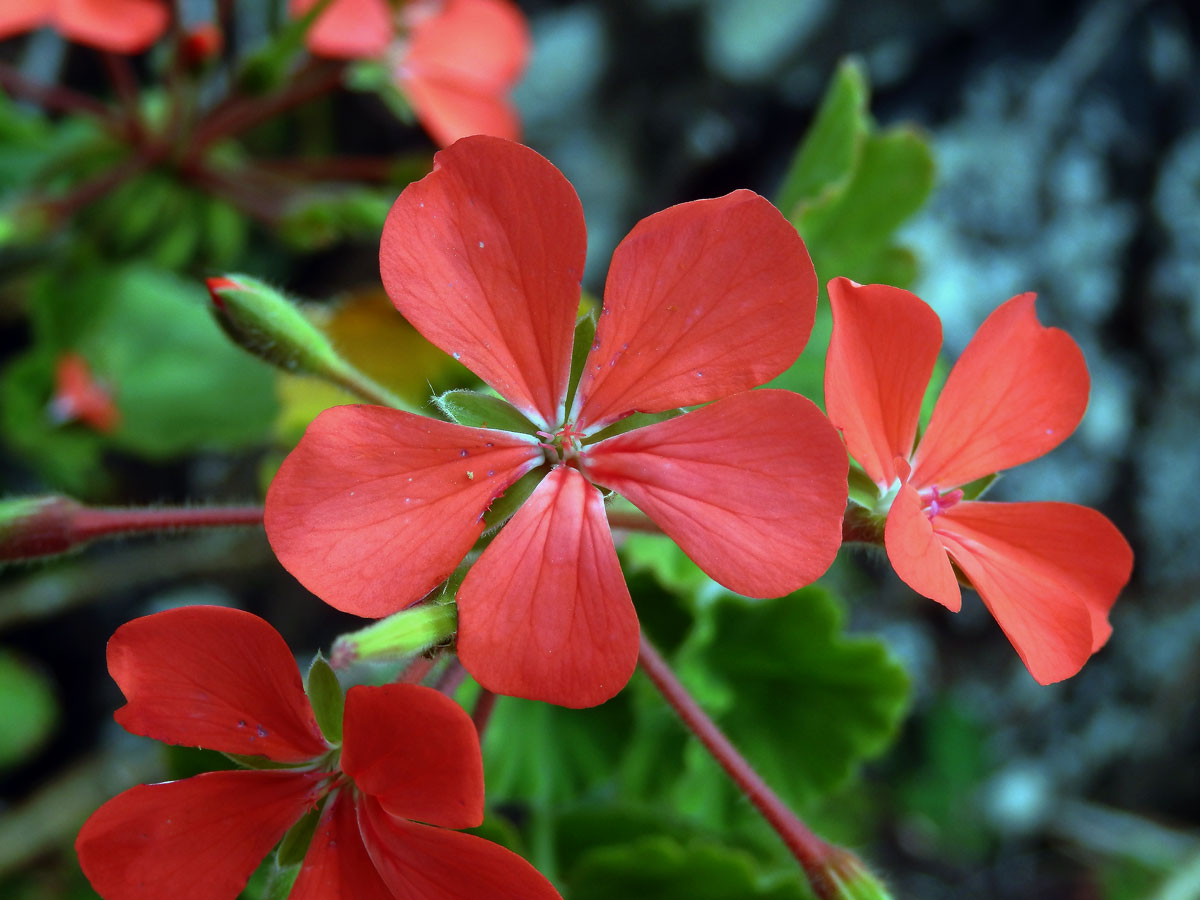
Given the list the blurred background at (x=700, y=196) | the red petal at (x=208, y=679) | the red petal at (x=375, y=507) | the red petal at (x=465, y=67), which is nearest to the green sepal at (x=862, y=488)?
the red petal at (x=375, y=507)

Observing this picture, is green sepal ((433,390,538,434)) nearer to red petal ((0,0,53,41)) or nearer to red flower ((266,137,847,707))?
red flower ((266,137,847,707))

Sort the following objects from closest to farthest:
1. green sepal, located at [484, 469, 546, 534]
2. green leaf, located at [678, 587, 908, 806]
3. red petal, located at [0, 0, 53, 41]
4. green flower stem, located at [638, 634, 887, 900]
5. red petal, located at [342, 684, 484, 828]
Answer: red petal, located at [342, 684, 484, 828], green sepal, located at [484, 469, 546, 534], green flower stem, located at [638, 634, 887, 900], green leaf, located at [678, 587, 908, 806], red petal, located at [0, 0, 53, 41]

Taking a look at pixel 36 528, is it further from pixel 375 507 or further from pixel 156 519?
pixel 375 507

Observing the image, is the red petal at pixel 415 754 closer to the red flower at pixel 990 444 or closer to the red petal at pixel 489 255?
the red petal at pixel 489 255

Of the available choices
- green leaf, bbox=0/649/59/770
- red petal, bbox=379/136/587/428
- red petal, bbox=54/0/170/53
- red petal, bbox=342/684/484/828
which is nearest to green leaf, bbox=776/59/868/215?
Answer: red petal, bbox=379/136/587/428

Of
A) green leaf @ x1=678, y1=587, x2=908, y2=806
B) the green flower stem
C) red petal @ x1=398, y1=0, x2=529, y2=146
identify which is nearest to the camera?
the green flower stem

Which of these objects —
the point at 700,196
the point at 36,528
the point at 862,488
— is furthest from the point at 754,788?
the point at 700,196

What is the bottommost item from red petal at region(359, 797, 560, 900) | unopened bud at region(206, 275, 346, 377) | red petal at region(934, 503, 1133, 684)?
red petal at region(359, 797, 560, 900)
